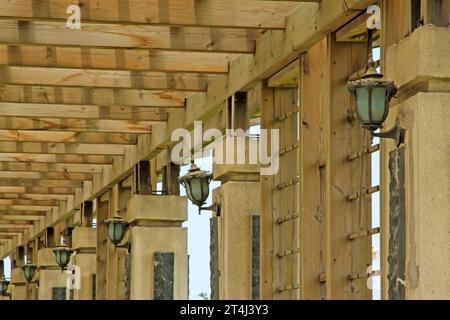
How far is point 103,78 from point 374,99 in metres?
5.85

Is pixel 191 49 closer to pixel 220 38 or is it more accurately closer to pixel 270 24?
pixel 220 38

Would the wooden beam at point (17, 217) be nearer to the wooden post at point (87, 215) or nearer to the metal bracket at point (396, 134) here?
the wooden post at point (87, 215)

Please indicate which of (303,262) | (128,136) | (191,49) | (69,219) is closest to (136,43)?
(191,49)

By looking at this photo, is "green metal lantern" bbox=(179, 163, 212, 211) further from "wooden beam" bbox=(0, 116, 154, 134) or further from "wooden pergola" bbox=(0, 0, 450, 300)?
A: "wooden beam" bbox=(0, 116, 154, 134)

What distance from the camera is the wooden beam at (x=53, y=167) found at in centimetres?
1789

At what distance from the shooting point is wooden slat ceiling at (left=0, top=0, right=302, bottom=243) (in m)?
10.2

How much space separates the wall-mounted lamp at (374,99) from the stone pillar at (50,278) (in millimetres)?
16255

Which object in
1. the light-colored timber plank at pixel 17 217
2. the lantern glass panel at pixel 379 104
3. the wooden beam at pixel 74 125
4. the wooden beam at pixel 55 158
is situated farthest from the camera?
the light-colored timber plank at pixel 17 217

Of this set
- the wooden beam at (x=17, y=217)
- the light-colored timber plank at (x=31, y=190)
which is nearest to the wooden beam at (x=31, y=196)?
the light-colored timber plank at (x=31, y=190)

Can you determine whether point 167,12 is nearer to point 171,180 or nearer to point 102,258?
point 171,180

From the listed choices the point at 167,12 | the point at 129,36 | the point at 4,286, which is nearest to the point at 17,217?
the point at 4,286

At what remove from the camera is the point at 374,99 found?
748cm

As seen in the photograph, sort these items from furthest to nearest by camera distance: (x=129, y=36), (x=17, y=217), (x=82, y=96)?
(x=17, y=217)
(x=82, y=96)
(x=129, y=36)

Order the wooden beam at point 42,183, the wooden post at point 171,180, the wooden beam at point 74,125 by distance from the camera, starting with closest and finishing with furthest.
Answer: the wooden beam at point 74,125, the wooden post at point 171,180, the wooden beam at point 42,183
